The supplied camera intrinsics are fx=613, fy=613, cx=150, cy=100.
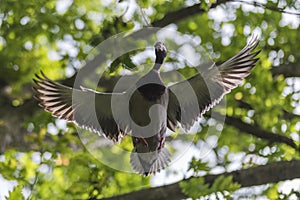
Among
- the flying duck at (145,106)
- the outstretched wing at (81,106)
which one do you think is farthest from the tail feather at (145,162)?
the outstretched wing at (81,106)

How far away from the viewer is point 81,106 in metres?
1.95

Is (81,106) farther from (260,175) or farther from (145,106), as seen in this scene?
(260,175)

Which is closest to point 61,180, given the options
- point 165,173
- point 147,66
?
point 165,173

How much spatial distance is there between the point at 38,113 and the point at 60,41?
0.39m

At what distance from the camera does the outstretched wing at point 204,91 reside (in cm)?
187

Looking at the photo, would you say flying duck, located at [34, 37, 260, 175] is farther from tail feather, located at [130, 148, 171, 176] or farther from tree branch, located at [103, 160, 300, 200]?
tree branch, located at [103, 160, 300, 200]

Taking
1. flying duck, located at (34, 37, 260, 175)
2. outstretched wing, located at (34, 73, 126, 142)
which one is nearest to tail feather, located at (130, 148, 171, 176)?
flying duck, located at (34, 37, 260, 175)

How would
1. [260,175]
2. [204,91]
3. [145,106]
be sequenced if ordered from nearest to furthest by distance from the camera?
[145,106], [204,91], [260,175]

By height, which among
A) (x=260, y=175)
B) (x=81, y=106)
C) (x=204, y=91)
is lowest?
(x=260, y=175)

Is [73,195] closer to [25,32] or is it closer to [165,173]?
[165,173]

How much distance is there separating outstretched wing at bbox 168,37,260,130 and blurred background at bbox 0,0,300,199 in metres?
0.59

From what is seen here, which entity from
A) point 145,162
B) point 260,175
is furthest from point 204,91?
point 260,175

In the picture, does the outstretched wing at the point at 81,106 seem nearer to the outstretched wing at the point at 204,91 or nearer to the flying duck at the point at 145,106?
the flying duck at the point at 145,106

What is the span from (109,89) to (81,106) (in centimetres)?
52
